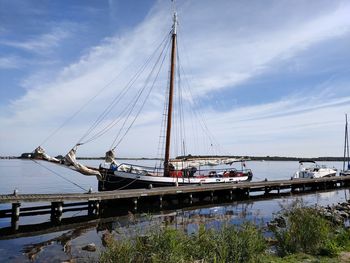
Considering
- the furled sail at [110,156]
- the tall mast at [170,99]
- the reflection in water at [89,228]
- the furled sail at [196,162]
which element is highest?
the tall mast at [170,99]

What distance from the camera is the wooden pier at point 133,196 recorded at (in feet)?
64.0

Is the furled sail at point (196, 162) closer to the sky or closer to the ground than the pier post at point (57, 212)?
closer to the sky

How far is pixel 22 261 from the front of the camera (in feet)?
42.8

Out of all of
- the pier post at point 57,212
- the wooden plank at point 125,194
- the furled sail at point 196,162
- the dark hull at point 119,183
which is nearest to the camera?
the wooden plank at point 125,194

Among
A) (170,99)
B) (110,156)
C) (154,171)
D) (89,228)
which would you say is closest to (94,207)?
(89,228)

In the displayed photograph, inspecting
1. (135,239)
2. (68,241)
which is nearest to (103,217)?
(68,241)

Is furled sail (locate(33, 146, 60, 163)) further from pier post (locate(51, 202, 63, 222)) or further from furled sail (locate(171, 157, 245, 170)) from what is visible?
furled sail (locate(171, 157, 245, 170))

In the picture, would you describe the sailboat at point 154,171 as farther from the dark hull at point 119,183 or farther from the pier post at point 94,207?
the pier post at point 94,207

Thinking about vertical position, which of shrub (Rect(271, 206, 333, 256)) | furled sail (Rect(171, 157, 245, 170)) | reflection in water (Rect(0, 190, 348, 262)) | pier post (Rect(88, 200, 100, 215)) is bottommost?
reflection in water (Rect(0, 190, 348, 262))

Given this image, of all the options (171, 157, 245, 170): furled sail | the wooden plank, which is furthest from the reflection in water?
(171, 157, 245, 170): furled sail

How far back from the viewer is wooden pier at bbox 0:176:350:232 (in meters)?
19.5

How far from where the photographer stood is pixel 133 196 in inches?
965

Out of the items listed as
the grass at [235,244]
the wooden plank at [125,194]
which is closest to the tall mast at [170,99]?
the wooden plank at [125,194]

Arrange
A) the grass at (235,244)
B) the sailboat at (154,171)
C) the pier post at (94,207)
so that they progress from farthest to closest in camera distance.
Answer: the sailboat at (154,171) → the pier post at (94,207) → the grass at (235,244)
